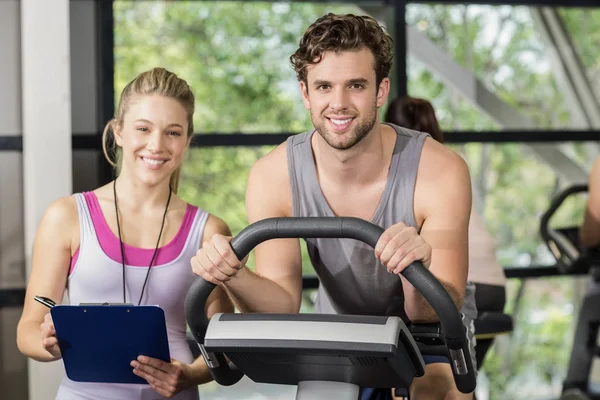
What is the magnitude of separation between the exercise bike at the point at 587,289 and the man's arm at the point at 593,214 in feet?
0.28

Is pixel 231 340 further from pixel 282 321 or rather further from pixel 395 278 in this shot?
pixel 395 278

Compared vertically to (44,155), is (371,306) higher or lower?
lower

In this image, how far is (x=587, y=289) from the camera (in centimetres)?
368

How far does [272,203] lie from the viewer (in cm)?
198

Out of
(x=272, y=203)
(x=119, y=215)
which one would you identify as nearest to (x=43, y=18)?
(x=119, y=215)

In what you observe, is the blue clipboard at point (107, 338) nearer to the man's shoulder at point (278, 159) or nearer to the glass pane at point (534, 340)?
the man's shoulder at point (278, 159)

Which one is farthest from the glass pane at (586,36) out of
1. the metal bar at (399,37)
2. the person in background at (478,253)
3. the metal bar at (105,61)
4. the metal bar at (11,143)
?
the metal bar at (11,143)

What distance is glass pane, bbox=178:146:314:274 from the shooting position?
477 cm

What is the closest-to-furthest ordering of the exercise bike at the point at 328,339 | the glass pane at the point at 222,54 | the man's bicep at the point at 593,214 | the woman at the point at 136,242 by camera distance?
the exercise bike at the point at 328,339
the woman at the point at 136,242
the man's bicep at the point at 593,214
the glass pane at the point at 222,54

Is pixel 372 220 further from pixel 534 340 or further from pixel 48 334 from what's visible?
pixel 534 340

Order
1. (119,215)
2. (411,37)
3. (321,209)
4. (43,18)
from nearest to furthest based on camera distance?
(321,209) < (119,215) < (43,18) < (411,37)

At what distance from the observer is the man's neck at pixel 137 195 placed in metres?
2.18

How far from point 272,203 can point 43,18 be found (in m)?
1.41

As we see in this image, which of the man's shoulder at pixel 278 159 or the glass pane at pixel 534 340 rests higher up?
the man's shoulder at pixel 278 159
